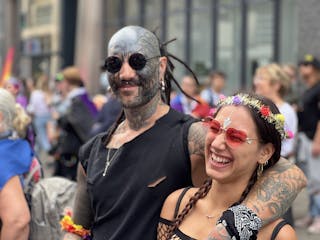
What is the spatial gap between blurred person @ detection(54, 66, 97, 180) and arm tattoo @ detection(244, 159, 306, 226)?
4467 millimetres

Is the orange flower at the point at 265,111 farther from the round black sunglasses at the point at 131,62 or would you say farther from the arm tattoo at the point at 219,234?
the round black sunglasses at the point at 131,62

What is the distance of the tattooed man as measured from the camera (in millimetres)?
2477

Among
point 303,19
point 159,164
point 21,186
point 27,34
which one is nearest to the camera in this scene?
point 159,164

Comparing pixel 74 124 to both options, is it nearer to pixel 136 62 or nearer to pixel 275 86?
pixel 275 86

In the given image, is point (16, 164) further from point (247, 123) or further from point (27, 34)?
point (27, 34)

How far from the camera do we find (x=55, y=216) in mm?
3711

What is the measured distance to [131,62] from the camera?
8.56ft

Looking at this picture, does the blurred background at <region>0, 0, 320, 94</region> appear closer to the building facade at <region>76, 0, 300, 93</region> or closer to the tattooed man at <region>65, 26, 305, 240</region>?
the building facade at <region>76, 0, 300, 93</region>

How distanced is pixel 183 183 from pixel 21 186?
113 cm

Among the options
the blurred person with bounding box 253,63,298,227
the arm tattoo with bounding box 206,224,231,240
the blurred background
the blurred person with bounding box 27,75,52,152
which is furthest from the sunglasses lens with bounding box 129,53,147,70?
the blurred person with bounding box 27,75,52,152

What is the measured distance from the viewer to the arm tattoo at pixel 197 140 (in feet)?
8.16

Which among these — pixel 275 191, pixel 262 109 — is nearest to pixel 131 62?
pixel 262 109

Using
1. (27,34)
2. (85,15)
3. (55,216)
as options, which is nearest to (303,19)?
→ (85,15)

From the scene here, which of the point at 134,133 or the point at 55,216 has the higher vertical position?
the point at 134,133
